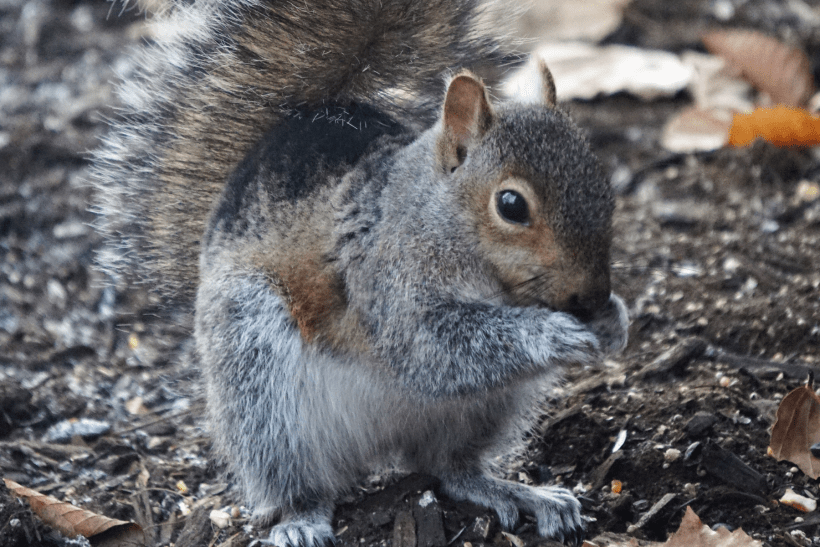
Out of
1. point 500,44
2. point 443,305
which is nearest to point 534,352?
point 443,305

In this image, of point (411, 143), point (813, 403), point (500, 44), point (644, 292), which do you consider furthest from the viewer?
point (644, 292)

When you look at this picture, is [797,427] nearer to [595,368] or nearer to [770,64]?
[595,368]

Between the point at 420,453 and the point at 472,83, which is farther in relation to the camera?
the point at 420,453

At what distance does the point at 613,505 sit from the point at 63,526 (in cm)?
132

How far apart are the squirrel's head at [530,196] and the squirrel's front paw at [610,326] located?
1.5 inches

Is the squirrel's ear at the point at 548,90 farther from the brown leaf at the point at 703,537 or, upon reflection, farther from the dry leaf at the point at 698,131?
the dry leaf at the point at 698,131

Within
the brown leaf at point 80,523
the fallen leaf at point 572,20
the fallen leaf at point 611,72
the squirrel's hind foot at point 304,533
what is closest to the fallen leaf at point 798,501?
the squirrel's hind foot at point 304,533

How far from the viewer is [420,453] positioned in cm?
243

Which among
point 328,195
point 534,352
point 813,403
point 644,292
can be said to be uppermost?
point 328,195

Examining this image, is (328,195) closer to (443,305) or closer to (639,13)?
(443,305)

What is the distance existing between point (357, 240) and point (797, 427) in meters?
1.12

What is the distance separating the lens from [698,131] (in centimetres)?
398

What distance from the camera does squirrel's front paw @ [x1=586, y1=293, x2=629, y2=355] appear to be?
6.48ft

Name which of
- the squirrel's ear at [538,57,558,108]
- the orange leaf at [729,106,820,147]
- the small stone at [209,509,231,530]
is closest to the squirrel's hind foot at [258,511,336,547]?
the small stone at [209,509,231,530]
